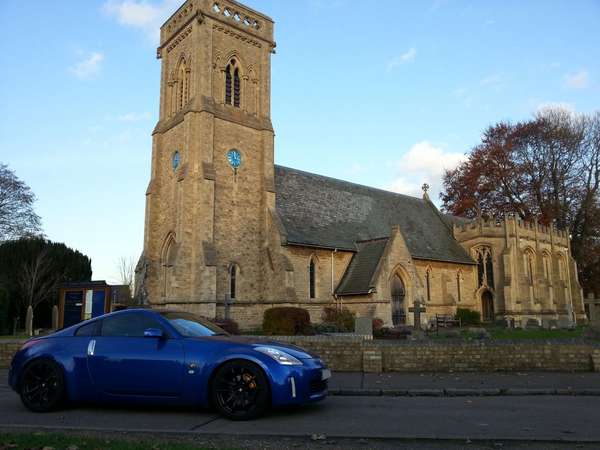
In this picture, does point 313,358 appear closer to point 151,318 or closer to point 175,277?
point 151,318

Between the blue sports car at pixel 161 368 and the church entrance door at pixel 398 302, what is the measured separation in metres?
20.4

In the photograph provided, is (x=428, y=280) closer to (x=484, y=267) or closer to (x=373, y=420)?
(x=484, y=267)

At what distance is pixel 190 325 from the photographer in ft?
25.0

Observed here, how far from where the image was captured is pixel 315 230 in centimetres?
2814

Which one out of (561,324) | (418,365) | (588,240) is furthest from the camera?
(588,240)

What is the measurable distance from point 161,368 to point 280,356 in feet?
5.37

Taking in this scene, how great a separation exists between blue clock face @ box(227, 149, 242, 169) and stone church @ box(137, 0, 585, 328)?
6 cm

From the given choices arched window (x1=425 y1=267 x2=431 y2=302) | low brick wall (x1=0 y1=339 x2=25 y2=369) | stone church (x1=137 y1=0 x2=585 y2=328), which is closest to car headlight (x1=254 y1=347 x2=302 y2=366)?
low brick wall (x1=0 y1=339 x2=25 y2=369)

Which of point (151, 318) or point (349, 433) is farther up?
point (151, 318)

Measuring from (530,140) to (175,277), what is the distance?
34.1 meters

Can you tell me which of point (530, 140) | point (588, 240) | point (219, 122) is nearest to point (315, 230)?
point (219, 122)

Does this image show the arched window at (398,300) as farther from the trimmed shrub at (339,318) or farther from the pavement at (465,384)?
the pavement at (465,384)

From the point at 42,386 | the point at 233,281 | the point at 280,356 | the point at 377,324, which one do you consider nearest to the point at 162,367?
the point at 280,356

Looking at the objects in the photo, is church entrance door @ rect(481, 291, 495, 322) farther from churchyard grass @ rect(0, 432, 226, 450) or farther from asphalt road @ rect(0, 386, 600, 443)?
churchyard grass @ rect(0, 432, 226, 450)
